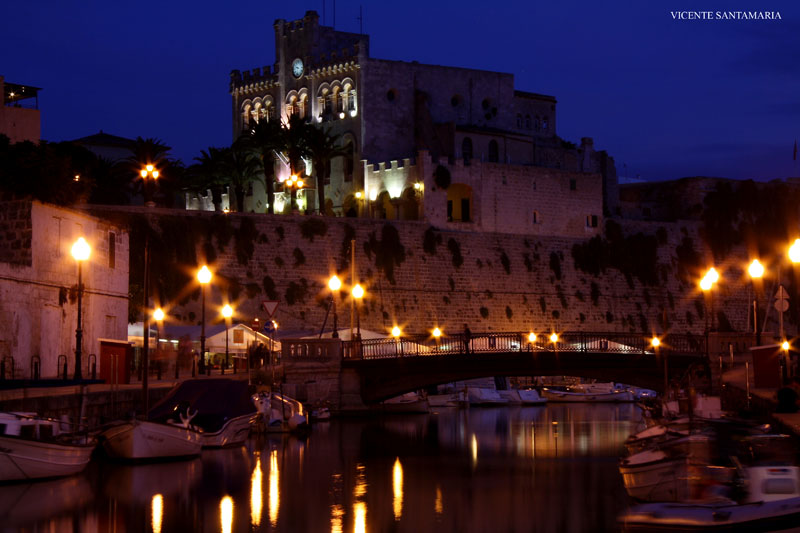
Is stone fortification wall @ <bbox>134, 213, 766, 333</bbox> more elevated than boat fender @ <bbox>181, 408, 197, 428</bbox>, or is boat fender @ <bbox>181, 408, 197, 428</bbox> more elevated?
stone fortification wall @ <bbox>134, 213, 766, 333</bbox>

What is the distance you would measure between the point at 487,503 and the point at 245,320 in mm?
28248

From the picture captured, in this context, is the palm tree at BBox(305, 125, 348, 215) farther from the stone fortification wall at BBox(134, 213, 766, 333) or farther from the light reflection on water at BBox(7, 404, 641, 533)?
the light reflection on water at BBox(7, 404, 641, 533)

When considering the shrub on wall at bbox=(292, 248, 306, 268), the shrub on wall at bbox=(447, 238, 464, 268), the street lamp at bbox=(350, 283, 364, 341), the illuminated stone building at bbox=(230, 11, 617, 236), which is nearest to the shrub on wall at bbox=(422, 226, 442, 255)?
the shrub on wall at bbox=(447, 238, 464, 268)

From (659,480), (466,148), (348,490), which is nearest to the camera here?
(659,480)

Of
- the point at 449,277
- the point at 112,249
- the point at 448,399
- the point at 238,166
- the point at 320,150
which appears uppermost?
the point at 320,150

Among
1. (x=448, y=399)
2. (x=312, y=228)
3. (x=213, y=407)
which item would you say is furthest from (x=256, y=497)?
(x=312, y=228)

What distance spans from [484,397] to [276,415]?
62.0ft

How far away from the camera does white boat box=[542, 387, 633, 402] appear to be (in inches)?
1957

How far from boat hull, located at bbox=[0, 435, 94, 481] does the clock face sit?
1860 inches

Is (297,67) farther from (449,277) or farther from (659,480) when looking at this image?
(659,480)

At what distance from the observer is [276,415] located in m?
28.9

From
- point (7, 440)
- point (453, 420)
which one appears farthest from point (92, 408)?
point (453, 420)

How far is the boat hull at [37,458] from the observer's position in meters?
17.8

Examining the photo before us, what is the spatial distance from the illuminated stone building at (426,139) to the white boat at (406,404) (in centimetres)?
1627
